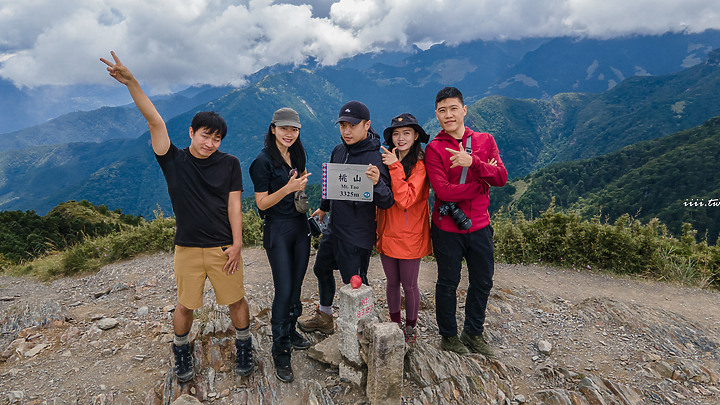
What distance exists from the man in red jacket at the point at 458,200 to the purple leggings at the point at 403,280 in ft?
1.09

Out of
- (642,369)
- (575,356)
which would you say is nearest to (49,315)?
(575,356)

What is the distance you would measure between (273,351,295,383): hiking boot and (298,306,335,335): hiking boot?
885mm

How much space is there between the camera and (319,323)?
189 inches

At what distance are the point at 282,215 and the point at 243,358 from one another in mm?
1778

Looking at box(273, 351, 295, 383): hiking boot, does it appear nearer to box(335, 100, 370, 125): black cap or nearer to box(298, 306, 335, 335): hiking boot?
box(298, 306, 335, 335): hiking boot

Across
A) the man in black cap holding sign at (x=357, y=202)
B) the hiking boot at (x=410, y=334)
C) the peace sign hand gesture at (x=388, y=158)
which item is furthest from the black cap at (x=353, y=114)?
the hiking boot at (x=410, y=334)

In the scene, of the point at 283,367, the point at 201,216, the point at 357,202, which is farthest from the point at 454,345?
the point at 201,216

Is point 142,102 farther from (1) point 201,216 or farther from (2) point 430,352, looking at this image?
(2) point 430,352

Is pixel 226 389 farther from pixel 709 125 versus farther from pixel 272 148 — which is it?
pixel 709 125

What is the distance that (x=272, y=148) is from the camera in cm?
377

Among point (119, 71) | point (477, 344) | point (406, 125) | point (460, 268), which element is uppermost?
point (119, 71)

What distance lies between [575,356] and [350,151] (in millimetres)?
4261

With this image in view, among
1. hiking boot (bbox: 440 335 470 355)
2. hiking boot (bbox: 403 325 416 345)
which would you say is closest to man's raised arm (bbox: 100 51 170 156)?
hiking boot (bbox: 403 325 416 345)

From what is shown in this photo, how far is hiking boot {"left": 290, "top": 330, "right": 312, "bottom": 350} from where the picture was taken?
14.6 feet
